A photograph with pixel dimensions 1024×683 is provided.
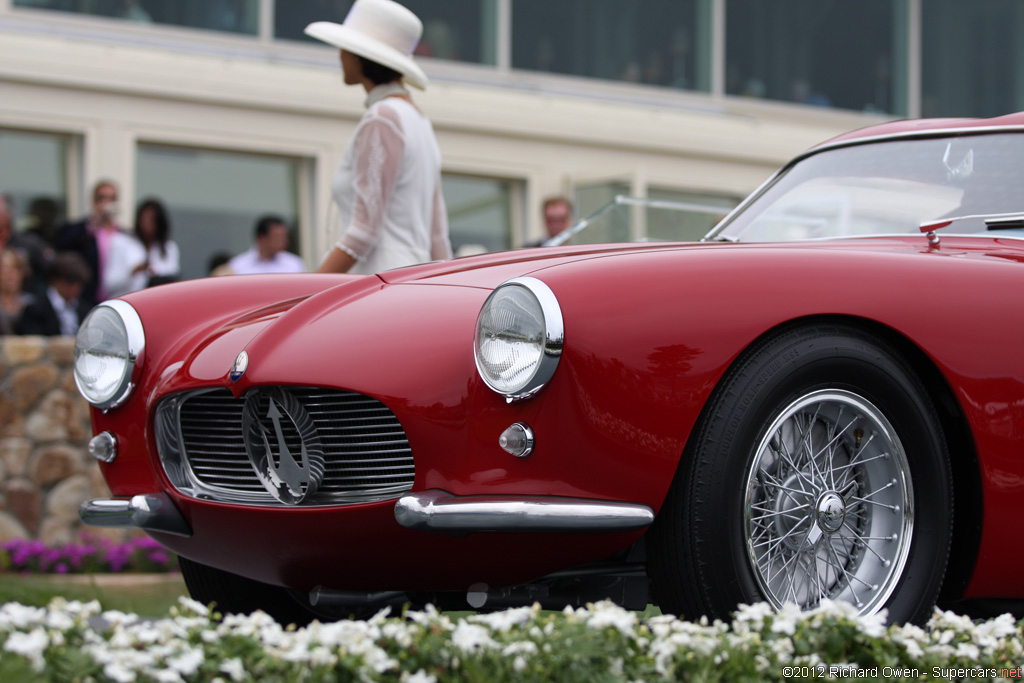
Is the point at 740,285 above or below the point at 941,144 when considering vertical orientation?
below

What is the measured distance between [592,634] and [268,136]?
8958mm

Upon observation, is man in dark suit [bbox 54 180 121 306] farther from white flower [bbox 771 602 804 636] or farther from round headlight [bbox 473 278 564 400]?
white flower [bbox 771 602 804 636]

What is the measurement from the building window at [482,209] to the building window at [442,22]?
1.18 metres

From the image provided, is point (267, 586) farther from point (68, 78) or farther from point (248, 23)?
point (248, 23)

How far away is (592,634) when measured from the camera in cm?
239

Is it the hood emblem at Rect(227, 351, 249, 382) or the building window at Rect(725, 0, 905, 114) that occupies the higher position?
the building window at Rect(725, 0, 905, 114)

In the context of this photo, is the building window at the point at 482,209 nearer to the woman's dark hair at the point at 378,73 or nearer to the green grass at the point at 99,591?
the green grass at the point at 99,591

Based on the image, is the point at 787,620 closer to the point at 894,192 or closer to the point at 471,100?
the point at 894,192

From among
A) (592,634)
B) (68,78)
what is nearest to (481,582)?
(592,634)

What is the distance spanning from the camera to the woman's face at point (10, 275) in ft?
24.9

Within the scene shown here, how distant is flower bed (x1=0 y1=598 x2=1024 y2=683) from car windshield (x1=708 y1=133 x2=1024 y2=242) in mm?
1482

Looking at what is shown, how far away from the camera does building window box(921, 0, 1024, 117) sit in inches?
579

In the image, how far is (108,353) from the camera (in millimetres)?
3840

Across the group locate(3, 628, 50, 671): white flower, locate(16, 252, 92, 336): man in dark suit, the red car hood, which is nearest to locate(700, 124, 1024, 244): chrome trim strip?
the red car hood
